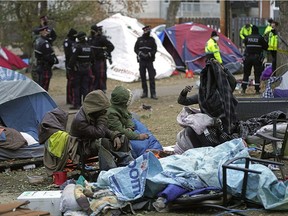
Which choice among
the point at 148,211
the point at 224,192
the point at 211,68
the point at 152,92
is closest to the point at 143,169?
the point at 148,211

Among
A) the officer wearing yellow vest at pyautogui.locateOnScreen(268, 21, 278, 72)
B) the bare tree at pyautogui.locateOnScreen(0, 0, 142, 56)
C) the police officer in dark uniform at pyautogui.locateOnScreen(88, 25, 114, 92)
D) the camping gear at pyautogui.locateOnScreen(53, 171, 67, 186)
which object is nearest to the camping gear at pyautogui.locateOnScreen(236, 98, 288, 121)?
the camping gear at pyautogui.locateOnScreen(53, 171, 67, 186)

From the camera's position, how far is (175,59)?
25.0m

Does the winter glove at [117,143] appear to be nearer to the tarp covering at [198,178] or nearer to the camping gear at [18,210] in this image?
the tarp covering at [198,178]

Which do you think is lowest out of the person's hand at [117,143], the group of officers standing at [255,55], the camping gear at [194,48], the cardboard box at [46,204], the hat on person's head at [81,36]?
the camping gear at [194,48]

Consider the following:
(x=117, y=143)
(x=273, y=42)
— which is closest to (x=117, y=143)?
(x=117, y=143)

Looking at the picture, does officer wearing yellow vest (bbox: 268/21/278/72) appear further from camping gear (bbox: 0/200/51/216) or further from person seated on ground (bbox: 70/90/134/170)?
camping gear (bbox: 0/200/51/216)

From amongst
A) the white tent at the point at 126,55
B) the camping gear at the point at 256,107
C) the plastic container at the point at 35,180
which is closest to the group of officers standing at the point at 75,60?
the white tent at the point at 126,55

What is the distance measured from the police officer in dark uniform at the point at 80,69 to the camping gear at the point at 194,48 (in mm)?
A: 8984

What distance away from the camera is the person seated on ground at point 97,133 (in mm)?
Answer: 8008

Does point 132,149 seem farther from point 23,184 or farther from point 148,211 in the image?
point 148,211

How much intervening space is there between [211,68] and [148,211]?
2.54 m

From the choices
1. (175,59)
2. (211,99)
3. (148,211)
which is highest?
(211,99)

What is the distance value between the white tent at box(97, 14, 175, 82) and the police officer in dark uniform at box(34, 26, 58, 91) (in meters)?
6.65

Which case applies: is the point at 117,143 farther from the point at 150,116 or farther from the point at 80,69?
the point at 80,69
